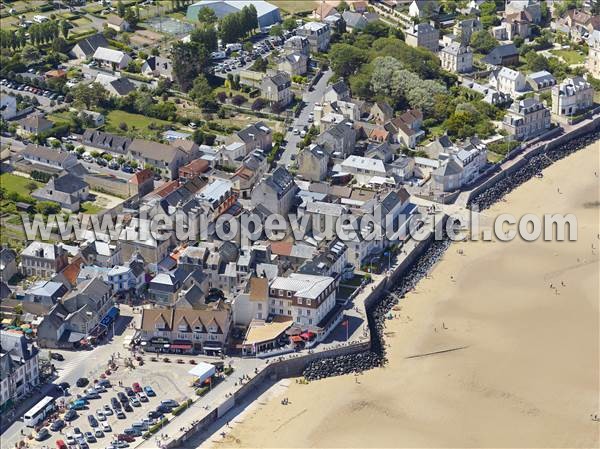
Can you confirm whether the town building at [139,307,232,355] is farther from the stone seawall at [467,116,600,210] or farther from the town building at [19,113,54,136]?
the town building at [19,113,54,136]

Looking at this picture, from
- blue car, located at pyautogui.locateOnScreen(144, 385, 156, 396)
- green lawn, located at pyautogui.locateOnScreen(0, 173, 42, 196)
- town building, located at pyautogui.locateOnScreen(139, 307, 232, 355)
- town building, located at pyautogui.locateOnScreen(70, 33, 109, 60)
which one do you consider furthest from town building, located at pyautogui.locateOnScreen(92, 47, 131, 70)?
blue car, located at pyautogui.locateOnScreen(144, 385, 156, 396)

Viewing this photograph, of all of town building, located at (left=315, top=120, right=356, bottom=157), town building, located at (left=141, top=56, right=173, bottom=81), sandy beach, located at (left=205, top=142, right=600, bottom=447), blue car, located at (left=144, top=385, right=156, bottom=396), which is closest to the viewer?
sandy beach, located at (left=205, top=142, right=600, bottom=447)

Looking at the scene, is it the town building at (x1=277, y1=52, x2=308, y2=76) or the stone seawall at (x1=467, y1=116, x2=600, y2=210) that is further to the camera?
the town building at (x1=277, y1=52, x2=308, y2=76)

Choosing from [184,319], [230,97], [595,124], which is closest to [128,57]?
[230,97]

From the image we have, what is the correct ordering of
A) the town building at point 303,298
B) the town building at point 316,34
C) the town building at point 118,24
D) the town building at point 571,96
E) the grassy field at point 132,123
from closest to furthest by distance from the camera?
the town building at point 303,298
the grassy field at point 132,123
the town building at point 571,96
the town building at point 316,34
the town building at point 118,24

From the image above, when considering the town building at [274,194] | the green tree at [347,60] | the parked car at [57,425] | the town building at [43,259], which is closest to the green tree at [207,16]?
the green tree at [347,60]

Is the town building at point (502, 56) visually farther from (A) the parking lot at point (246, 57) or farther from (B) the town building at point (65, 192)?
(B) the town building at point (65, 192)
